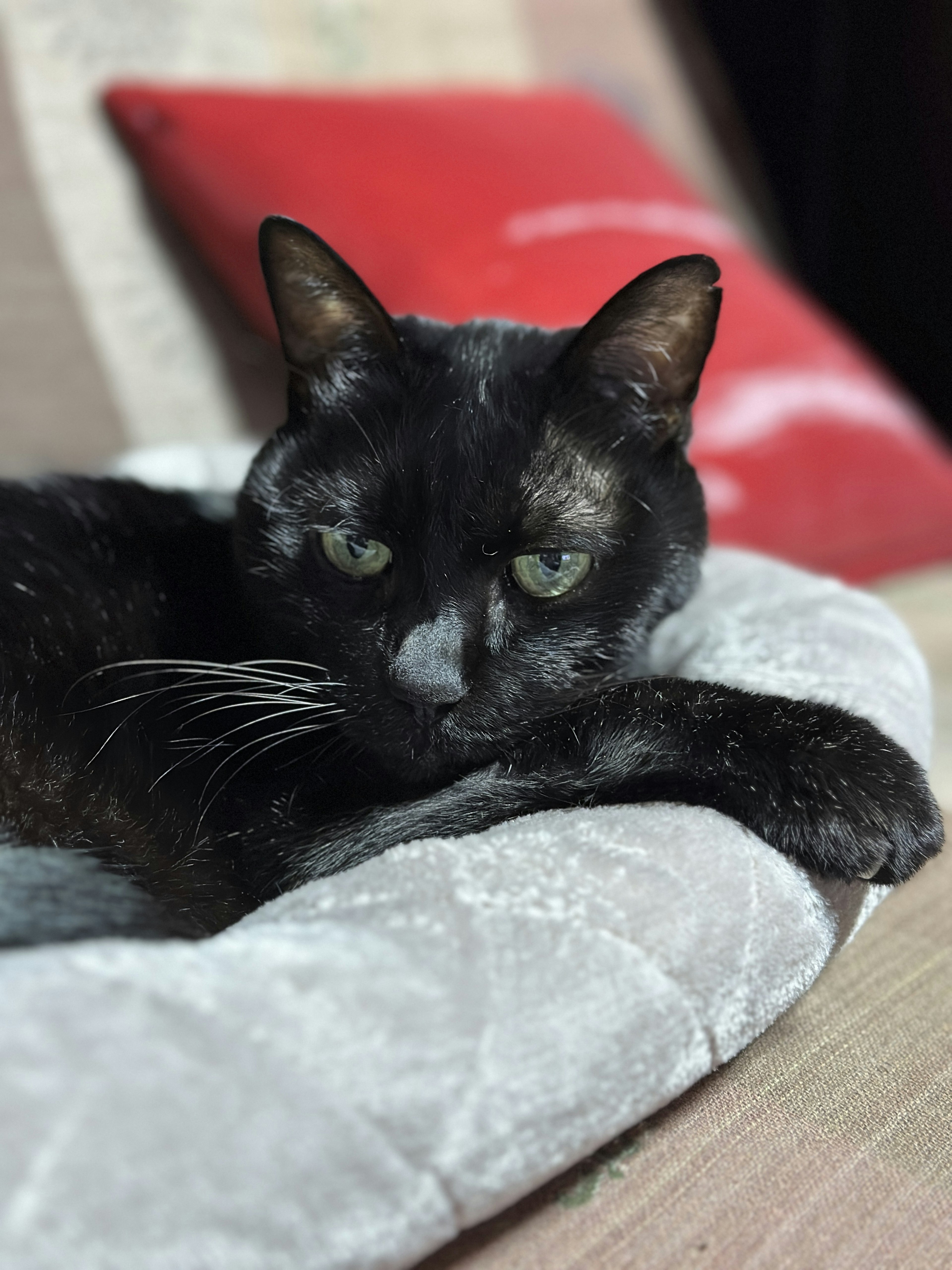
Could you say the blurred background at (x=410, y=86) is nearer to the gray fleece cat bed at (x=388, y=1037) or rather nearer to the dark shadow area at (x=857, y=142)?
the dark shadow area at (x=857, y=142)

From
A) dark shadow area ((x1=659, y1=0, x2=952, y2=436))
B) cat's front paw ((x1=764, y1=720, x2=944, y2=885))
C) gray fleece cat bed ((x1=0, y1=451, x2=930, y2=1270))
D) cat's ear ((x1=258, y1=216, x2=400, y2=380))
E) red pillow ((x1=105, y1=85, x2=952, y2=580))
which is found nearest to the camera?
gray fleece cat bed ((x1=0, y1=451, x2=930, y2=1270))

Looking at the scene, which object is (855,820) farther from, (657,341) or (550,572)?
(657,341)

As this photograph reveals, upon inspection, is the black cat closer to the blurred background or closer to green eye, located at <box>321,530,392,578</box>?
green eye, located at <box>321,530,392,578</box>

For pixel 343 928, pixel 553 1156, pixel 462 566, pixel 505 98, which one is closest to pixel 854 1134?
pixel 553 1156

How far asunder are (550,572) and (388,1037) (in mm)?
346

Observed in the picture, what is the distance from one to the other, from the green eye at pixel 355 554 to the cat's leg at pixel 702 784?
6.4 inches

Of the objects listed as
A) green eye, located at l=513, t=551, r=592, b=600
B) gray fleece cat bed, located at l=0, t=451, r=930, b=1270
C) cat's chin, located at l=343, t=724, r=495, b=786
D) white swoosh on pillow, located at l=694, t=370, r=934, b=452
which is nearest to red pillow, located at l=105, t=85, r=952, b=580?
white swoosh on pillow, located at l=694, t=370, r=934, b=452

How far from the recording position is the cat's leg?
59 centimetres

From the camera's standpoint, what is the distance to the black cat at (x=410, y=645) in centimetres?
63

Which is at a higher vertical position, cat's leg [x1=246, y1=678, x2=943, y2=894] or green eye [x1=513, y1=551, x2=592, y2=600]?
green eye [x1=513, y1=551, x2=592, y2=600]

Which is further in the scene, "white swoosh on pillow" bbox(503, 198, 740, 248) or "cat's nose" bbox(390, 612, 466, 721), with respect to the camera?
"white swoosh on pillow" bbox(503, 198, 740, 248)

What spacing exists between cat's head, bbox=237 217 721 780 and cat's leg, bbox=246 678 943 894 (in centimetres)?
4

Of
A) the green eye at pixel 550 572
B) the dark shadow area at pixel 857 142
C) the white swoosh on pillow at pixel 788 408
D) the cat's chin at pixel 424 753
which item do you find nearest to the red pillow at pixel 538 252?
the white swoosh on pillow at pixel 788 408

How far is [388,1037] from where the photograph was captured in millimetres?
427
